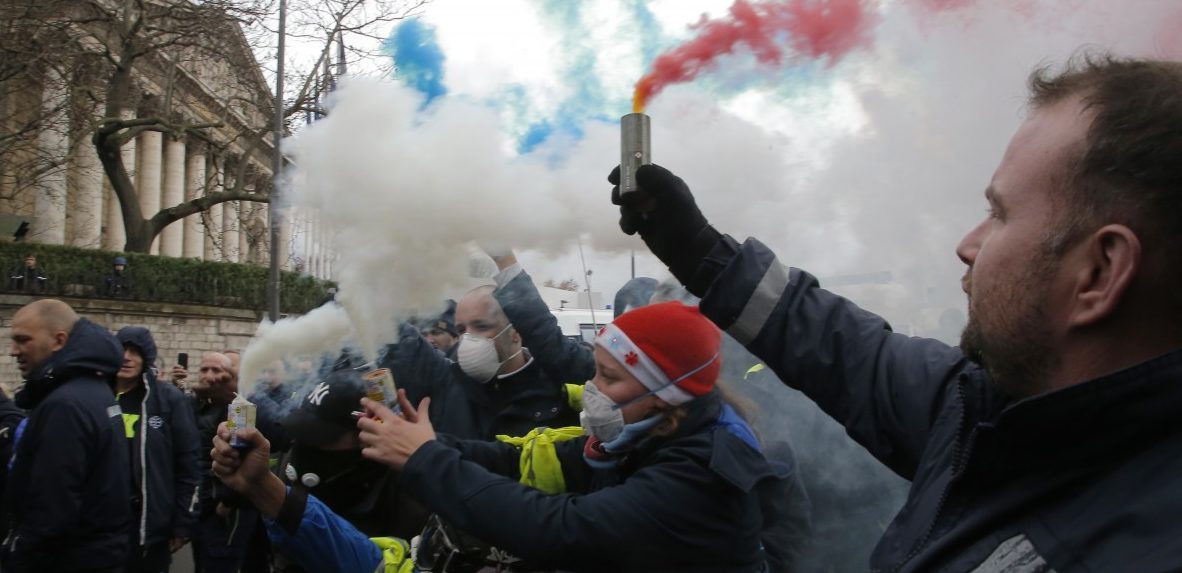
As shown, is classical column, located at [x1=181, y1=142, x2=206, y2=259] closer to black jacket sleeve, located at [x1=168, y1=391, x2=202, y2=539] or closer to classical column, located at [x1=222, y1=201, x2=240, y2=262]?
classical column, located at [x1=222, y1=201, x2=240, y2=262]

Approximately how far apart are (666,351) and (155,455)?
3.81 metres

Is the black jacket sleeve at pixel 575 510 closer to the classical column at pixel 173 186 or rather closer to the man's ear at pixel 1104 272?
the man's ear at pixel 1104 272

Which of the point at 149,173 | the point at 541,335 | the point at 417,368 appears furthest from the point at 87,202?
the point at 541,335

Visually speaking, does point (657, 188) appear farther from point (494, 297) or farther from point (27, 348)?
point (27, 348)

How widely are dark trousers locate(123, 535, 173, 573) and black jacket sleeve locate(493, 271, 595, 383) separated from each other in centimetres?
257

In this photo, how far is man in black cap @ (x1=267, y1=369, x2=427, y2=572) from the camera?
290 cm

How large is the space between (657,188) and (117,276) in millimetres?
22911

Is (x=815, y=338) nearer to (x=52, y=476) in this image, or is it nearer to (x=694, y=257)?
(x=694, y=257)

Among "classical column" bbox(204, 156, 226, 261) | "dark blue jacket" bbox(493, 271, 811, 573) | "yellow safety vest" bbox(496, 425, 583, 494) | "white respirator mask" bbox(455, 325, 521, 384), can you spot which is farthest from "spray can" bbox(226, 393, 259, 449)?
"classical column" bbox(204, 156, 226, 261)

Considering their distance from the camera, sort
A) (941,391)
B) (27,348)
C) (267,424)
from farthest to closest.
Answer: (27,348) < (267,424) < (941,391)

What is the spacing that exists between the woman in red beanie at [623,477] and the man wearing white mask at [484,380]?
1.20m

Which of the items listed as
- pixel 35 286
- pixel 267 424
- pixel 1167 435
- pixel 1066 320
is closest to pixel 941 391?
pixel 1066 320

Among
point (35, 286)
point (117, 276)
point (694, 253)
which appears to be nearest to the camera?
point (694, 253)

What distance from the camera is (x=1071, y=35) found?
7.21 ft
